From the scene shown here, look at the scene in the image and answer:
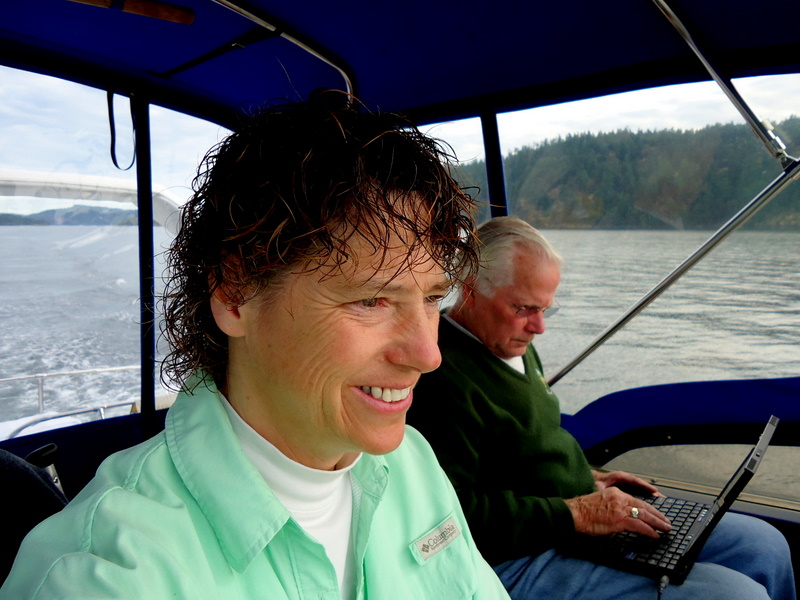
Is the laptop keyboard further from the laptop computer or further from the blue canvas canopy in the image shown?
the blue canvas canopy

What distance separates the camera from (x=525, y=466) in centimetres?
206

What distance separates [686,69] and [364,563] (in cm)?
218

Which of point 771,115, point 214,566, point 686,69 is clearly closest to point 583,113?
point 686,69

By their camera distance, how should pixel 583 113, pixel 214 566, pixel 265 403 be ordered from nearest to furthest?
1. pixel 214 566
2. pixel 265 403
3. pixel 583 113

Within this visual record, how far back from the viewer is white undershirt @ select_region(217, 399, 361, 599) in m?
0.96

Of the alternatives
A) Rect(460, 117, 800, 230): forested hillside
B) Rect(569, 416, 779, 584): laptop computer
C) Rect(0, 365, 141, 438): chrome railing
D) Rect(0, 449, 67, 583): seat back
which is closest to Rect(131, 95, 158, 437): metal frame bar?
Rect(0, 365, 141, 438): chrome railing

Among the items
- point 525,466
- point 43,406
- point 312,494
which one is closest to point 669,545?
point 525,466

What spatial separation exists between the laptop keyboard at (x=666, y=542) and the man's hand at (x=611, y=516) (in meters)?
0.03

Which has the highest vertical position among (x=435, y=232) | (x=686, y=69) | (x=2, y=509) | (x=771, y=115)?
(x=686, y=69)

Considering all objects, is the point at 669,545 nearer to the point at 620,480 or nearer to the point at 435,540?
the point at 620,480

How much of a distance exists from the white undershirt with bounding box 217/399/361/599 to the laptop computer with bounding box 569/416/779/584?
1.16 meters

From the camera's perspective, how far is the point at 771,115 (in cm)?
226

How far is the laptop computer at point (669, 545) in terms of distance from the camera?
1.81 meters

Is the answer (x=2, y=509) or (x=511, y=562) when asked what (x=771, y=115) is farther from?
(x=2, y=509)
